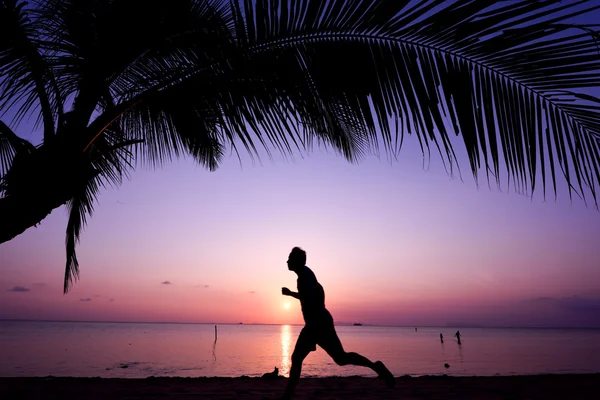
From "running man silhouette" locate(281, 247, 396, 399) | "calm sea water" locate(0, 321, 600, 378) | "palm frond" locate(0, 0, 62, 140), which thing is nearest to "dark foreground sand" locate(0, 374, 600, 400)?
"running man silhouette" locate(281, 247, 396, 399)

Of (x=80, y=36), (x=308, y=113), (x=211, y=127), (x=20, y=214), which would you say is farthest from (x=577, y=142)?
(x=80, y=36)

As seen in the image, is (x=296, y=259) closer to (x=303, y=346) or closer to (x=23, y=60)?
(x=303, y=346)

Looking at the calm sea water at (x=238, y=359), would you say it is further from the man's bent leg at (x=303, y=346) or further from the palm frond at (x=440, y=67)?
the palm frond at (x=440, y=67)

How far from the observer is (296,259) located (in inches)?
180

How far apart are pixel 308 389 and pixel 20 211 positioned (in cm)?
553

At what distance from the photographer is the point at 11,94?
310cm

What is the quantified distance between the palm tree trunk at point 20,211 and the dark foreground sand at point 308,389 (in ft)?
14.3

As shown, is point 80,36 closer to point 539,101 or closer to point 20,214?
point 20,214

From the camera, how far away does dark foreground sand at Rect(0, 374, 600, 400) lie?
6023 mm

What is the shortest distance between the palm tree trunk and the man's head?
107 inches

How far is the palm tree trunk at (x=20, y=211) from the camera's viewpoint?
2.05m

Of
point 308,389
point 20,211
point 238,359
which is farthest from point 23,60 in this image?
point 238,359

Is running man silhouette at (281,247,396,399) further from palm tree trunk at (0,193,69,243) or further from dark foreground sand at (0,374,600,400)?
palm tree trunk at (0,193,69,243)

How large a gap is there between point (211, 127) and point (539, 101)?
76.1 inches
